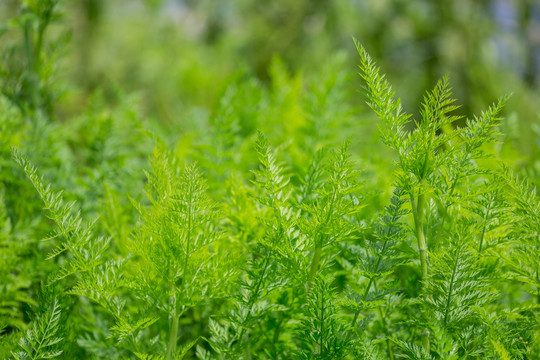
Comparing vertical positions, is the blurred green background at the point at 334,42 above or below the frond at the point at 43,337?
above

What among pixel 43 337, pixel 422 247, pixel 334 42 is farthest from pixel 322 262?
pixel 334 42

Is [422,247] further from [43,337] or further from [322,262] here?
[43,337]

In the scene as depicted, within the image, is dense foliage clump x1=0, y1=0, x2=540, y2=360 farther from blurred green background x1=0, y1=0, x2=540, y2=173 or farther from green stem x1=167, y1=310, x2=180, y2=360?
blurred green background x1=0, y1=0, x2=540, y2=173

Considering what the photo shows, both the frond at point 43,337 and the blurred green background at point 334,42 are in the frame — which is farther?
the blurred green background at point 334,42

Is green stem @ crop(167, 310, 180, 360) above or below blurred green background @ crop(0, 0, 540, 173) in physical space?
below

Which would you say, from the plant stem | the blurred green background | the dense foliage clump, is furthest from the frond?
the blurred green background

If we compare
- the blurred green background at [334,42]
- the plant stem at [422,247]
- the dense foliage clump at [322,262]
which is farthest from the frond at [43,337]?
the blurred green background at [334,42]

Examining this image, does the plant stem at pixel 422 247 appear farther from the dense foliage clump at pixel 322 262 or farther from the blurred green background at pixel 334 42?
the blurred green background at pixel 334 42

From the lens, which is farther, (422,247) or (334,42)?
(334,42)

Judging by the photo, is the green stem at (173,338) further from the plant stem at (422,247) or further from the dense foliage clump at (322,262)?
the plant stem at (422,247)

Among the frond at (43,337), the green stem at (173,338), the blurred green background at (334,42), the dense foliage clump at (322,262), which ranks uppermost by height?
the blurred green background at (334,42)

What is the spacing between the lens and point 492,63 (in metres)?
2.22

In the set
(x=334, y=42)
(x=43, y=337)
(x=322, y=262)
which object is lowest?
(x=43, y=337)

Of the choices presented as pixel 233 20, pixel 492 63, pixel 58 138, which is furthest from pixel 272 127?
pixel 233 20
